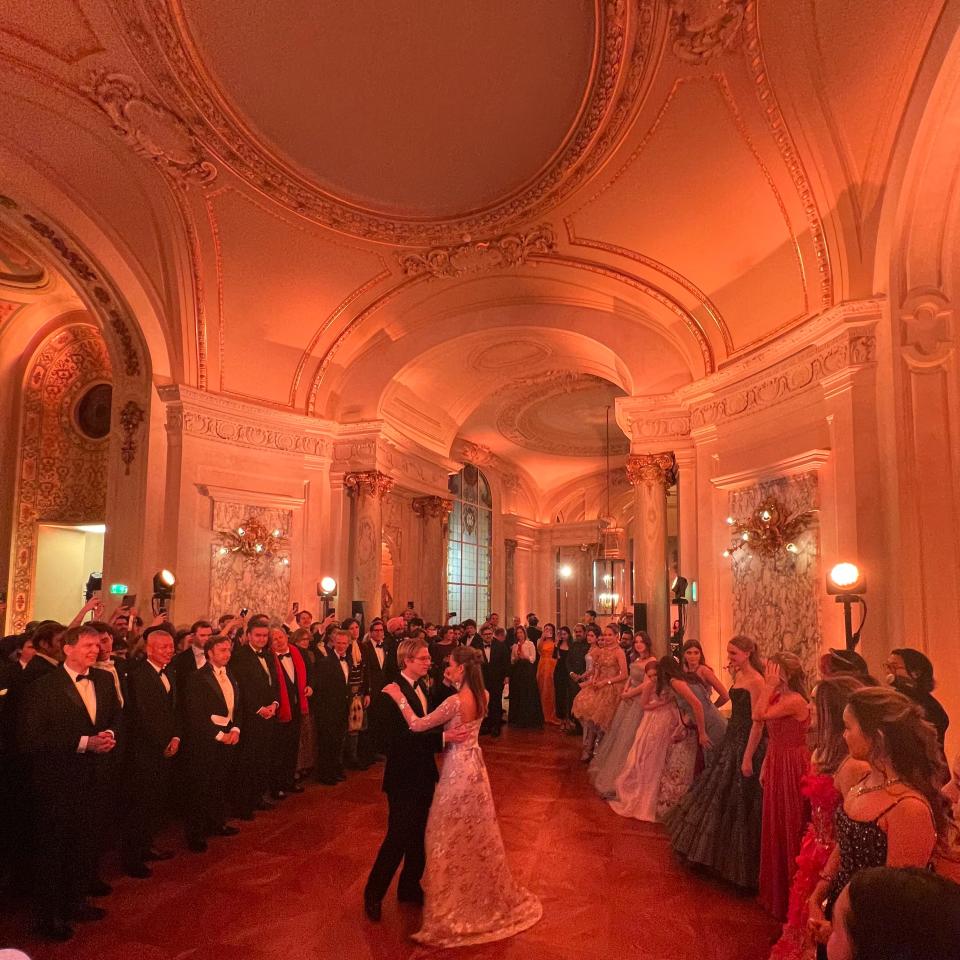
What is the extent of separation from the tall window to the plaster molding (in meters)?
10.4

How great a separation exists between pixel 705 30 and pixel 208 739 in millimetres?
7666

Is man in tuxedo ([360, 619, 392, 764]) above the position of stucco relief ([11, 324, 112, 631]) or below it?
below

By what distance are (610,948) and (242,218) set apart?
31.6 feet

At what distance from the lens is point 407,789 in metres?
4.39

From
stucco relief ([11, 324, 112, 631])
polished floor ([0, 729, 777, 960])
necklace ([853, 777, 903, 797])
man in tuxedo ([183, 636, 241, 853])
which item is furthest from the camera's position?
stucco relief ([11, 324, 112, 631])

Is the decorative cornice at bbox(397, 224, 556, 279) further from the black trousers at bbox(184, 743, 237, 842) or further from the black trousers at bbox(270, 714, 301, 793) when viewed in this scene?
the black trousers at bbox(184, 743, 237, 842)

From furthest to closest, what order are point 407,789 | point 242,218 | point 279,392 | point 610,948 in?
point 279,392, point 242,218, point 407,789, point 610,948

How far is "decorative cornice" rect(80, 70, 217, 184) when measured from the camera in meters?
7.98

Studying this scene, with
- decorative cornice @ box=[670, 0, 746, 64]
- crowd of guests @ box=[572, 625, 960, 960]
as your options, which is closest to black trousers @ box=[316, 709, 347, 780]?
crowd of guests @ box=[572, 625, 960, 960]

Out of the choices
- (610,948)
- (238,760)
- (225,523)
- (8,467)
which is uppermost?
(8,467)

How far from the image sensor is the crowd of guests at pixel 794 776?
2090 millimetres

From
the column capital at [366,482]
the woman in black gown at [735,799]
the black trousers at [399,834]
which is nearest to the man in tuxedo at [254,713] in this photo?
the black trousers at [399,834]

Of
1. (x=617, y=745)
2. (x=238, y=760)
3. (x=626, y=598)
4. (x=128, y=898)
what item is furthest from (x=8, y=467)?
(x=626, y=598)

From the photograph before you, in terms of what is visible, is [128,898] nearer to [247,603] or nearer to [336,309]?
[247,603]
